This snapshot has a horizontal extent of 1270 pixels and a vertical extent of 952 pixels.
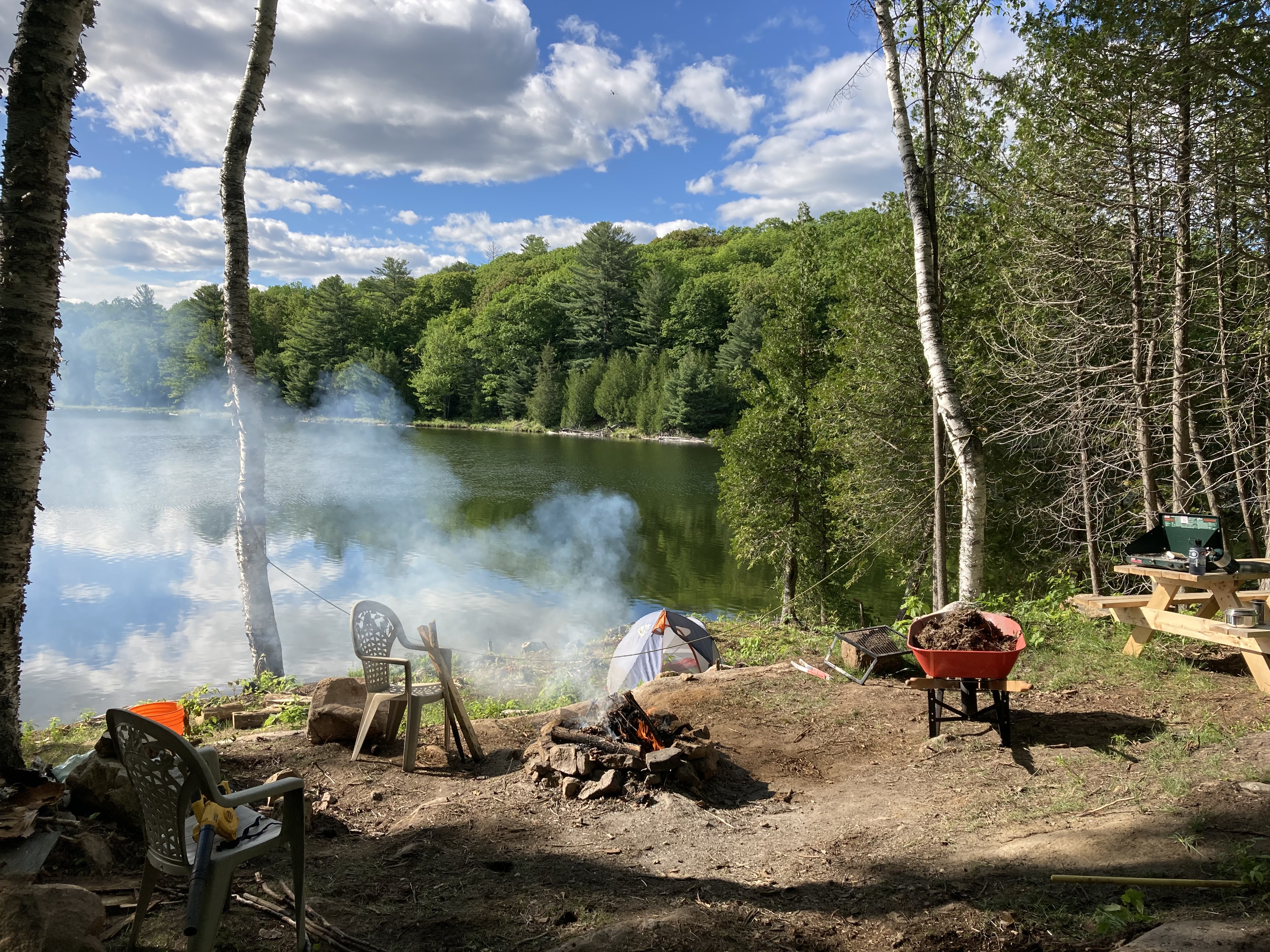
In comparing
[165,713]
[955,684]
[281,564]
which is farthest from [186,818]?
[281,564]

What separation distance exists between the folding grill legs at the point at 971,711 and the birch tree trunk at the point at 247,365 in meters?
7.01

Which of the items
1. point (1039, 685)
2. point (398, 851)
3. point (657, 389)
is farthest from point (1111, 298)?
point (657, 389)

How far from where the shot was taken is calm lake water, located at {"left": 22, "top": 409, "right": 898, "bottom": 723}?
11664 millimetres

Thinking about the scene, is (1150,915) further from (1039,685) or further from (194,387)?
(194,387)

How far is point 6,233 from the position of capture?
3.92 metres

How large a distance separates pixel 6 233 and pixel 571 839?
4364mm

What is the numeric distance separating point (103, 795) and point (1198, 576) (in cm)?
712

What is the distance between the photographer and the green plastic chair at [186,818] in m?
2.51

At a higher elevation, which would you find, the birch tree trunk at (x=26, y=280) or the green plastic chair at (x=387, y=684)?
the birch tree trunk at (x=26, y=280)

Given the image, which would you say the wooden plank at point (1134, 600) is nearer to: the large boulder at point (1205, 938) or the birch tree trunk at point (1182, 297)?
the birch tree trunk at point (1182, 297)

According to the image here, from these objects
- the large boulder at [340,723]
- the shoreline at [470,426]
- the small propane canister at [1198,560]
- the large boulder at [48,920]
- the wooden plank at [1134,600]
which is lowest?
the large boulder at [340,723]

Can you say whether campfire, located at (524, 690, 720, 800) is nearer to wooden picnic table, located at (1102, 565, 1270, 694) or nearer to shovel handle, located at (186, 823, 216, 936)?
shovel handle, located at (186, 823, 216, 936)

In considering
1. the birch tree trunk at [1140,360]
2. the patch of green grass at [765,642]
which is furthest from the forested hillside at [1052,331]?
the patch of green grass at [765,642]

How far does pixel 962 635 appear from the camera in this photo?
525 cm
